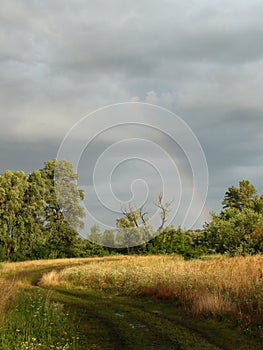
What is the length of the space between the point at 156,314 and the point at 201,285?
2949 millimetres

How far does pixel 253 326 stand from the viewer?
12906 millimetres

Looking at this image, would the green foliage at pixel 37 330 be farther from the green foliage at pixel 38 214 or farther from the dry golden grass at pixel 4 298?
the green foliage at pixel 38 214

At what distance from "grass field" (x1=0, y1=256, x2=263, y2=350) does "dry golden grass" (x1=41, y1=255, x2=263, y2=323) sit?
4cm

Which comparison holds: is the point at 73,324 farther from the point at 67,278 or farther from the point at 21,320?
the point at 67,278

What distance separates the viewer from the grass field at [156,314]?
11.6m

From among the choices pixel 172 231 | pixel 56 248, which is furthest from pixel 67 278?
pixel 56 248

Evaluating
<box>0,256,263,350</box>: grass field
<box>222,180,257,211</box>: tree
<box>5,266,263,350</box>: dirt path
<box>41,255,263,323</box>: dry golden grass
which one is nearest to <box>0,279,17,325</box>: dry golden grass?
<box>0,256,263,350</box>: grass field

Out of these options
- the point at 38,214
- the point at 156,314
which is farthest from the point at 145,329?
the point at 38,214

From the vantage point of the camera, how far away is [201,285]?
59.6 feet

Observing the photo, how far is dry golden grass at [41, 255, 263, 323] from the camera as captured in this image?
1467 centimetres

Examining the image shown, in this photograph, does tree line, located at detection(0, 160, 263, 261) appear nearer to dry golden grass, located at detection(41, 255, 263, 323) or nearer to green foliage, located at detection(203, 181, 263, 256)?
green foliage, located at detection(203, 181, 263, 256)

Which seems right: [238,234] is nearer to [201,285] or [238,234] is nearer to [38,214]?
[201,285]

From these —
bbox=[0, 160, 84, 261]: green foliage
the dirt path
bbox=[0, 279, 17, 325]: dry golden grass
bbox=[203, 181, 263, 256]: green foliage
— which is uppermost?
bbox=[0, 160, 84, 261]: green foliage

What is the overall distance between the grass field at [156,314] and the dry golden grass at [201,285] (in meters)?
0.04
